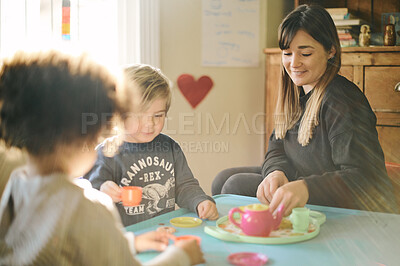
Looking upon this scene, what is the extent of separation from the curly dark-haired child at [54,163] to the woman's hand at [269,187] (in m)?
0.66

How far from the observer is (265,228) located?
3.41 feet

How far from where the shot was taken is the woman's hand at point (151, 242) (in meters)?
0.94

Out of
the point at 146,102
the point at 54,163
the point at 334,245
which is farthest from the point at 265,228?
the point at 146,102

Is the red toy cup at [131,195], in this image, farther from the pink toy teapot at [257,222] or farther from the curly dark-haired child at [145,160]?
the pink toy teapot at [257,222]

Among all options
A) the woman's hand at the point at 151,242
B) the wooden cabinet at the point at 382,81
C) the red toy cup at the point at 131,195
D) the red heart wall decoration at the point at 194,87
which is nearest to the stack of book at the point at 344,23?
the wooden cabinet at the point at 382,81

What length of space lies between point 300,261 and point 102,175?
738 millimetres

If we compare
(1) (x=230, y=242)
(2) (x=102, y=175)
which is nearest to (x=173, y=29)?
Answer: (2) (x=102, y=175)

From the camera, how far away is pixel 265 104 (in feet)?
10.0

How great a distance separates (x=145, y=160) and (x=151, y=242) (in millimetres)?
597

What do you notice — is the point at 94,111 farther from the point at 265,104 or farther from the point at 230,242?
the point at 265,104

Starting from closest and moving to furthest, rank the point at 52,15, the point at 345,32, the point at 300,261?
the point at 300,261 < the point at 52,15 < the point at 345,32

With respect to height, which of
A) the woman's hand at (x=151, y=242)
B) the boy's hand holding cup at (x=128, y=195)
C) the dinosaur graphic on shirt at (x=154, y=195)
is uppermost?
the boy's hand holding cup at (x=128, y=195)

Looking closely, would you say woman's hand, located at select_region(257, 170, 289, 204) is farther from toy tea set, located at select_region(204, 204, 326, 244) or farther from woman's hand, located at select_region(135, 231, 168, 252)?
woman's hand, located at select_region(135, 231, 168, 252)

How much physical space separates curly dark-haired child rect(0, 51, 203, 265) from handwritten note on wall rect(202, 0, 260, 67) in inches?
91.4
